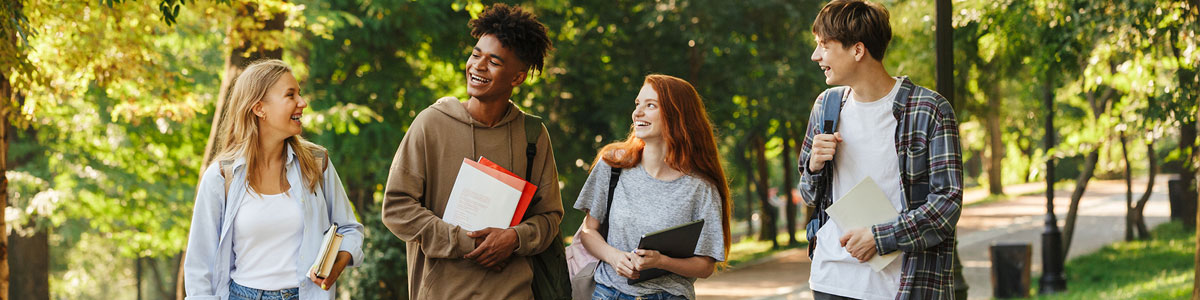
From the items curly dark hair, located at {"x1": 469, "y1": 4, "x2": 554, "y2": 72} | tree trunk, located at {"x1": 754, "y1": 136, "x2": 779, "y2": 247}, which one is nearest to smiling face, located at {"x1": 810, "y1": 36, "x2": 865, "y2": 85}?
curly dark hair, located at {"x1": 469, "y1": 4, "x2": 554, "y2": 72}

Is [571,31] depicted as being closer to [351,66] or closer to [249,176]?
[351,66]

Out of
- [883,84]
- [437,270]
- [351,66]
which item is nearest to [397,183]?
[437,270]

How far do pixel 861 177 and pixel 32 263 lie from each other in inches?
717

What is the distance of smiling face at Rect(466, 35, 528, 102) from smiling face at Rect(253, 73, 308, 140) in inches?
24.2

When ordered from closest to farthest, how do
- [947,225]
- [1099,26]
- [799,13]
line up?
[947,225]
[1099,26]
[799,13]

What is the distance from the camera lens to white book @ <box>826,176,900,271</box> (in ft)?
10.5

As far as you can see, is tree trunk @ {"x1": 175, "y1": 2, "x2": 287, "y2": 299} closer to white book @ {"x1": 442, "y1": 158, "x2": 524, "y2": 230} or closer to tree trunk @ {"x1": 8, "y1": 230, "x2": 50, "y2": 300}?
white book @ {"x1": 442, "y1": 158, "x2": 524, "y2": 230}

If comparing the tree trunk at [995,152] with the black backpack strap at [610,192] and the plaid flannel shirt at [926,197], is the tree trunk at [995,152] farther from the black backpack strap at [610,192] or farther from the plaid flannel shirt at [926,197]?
the plaid flannel shirt at [926,197]

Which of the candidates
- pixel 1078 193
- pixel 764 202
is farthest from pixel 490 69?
pixel 764 202

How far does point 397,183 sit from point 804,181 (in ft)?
4.66

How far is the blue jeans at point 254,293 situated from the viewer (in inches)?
138

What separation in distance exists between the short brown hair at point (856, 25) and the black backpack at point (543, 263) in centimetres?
113

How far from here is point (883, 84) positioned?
3.35 metres

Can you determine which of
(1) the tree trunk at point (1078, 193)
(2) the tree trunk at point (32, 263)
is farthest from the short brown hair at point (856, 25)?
(2) the tree trunk at point (32, 263)
